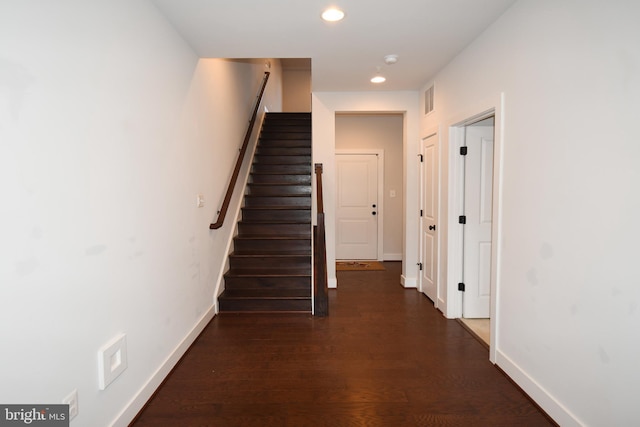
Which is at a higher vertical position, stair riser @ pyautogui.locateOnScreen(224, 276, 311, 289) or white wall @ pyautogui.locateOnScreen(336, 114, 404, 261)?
white wall @ pyautogui.locateOnScreen(336, 114, 404, 261)

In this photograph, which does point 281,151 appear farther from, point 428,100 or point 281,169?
point 428,100

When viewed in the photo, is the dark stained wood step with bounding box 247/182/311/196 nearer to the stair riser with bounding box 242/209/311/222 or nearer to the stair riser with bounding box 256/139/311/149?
the stair riser with bounding box 242/209/311/222

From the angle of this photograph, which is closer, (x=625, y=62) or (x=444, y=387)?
(x=625, y=62)

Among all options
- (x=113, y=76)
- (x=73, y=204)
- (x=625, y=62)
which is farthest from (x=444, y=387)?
(x=113, y=76)

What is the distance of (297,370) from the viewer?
7.97 ft

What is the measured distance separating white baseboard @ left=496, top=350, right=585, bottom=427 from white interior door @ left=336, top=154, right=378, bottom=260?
383cm

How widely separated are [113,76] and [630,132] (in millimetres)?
2415

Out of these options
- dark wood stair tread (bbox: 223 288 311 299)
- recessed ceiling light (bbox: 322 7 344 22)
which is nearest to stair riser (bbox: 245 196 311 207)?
dark wood stair tread (bbox: 223 288 311 299)

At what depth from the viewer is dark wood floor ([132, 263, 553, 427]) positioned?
1944 millimetres

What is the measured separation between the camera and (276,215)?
4574 millimetres

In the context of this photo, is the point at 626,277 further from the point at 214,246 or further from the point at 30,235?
the point at 214,246

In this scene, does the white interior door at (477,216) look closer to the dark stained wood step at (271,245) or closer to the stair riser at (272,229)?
the dark stained wood step at (271,245)

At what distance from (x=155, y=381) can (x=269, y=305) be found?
1547 millimetres

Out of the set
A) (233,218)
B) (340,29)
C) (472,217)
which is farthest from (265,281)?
(340,29)
